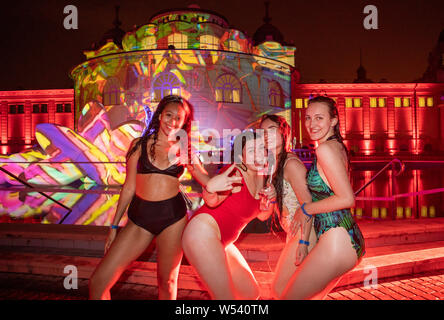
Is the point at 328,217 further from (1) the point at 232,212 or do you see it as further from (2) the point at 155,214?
(2) the point at 155,214

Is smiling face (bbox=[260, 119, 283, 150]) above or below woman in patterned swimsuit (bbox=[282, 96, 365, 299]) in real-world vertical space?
above

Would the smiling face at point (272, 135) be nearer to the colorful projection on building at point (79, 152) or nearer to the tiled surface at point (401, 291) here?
the tiled surface at point (401, 291)

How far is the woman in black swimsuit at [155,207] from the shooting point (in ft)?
8.79

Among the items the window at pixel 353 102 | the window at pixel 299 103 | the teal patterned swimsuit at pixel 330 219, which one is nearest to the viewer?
the teal patterned swimsuit at pixel 330 219

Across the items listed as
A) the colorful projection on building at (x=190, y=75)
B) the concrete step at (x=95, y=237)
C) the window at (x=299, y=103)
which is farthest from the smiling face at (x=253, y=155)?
the window at (x=299, y=103)

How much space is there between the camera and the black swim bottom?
9.14 ft

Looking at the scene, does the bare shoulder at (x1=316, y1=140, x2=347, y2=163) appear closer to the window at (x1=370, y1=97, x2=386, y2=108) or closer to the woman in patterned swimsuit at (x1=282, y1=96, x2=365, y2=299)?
the woman in patterned swimsuit at (x1=282, y1=96, x2=365, y2=299)

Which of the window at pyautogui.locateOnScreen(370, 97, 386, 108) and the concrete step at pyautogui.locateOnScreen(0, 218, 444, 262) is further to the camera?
the window at pyautogui.locateOnScreen(370, 97, 386, 108)

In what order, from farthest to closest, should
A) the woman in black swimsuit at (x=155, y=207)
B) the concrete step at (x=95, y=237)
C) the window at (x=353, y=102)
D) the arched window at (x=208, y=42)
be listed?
the window at (x=353, y=102), the arched window at (x=208, y=42), the concrete step at (x=95, y=237), the woman in black swimsuit at (x=155, y=207)

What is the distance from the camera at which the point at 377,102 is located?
160 feet

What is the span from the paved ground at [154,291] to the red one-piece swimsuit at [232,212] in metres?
1.77

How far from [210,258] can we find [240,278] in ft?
1.65

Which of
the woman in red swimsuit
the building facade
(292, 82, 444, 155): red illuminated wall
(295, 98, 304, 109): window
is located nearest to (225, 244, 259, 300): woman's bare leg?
the woman in red swimsuit

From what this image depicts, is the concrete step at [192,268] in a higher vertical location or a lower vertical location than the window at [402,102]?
lower
